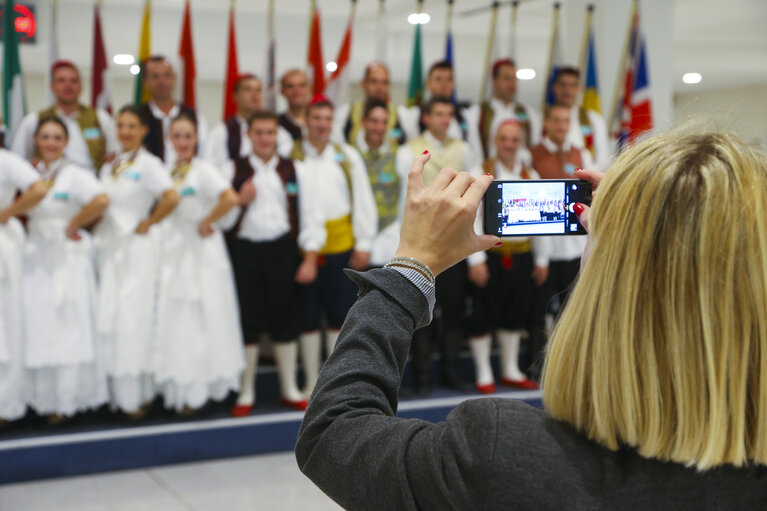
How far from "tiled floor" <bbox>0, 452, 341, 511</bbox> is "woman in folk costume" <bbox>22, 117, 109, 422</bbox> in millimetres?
427

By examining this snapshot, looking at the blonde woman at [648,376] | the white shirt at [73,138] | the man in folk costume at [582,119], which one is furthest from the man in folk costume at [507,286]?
the blonde woman at [648,376]

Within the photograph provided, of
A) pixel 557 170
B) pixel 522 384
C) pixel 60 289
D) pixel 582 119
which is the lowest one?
pixel 522 384

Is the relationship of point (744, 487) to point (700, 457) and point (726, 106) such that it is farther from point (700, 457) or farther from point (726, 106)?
point (726, 106)

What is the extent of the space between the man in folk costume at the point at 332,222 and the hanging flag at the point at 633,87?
2.23m

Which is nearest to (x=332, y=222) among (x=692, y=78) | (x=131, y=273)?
(x=131, y=273)

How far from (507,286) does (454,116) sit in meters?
1.06

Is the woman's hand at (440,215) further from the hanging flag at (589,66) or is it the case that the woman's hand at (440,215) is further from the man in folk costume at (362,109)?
the hanging flag at (589,66)

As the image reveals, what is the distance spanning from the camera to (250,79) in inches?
182

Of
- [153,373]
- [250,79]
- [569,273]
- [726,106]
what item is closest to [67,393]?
[153,373]

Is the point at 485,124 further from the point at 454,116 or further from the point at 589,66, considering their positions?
the point at 589,66

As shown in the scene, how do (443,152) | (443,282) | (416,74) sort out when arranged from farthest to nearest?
1. (416,74)
2. (443,152)
3. (443,282)

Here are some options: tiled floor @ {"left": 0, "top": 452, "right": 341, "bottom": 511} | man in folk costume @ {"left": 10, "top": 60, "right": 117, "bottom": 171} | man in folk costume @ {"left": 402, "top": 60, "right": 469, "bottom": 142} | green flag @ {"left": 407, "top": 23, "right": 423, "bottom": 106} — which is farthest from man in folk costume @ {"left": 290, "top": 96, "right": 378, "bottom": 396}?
green flag @ {"left": 407, "top": 23, "right": 423, "bottom": 106}

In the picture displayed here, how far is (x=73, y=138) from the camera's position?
4254mm

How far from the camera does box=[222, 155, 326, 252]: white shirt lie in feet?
13.6
